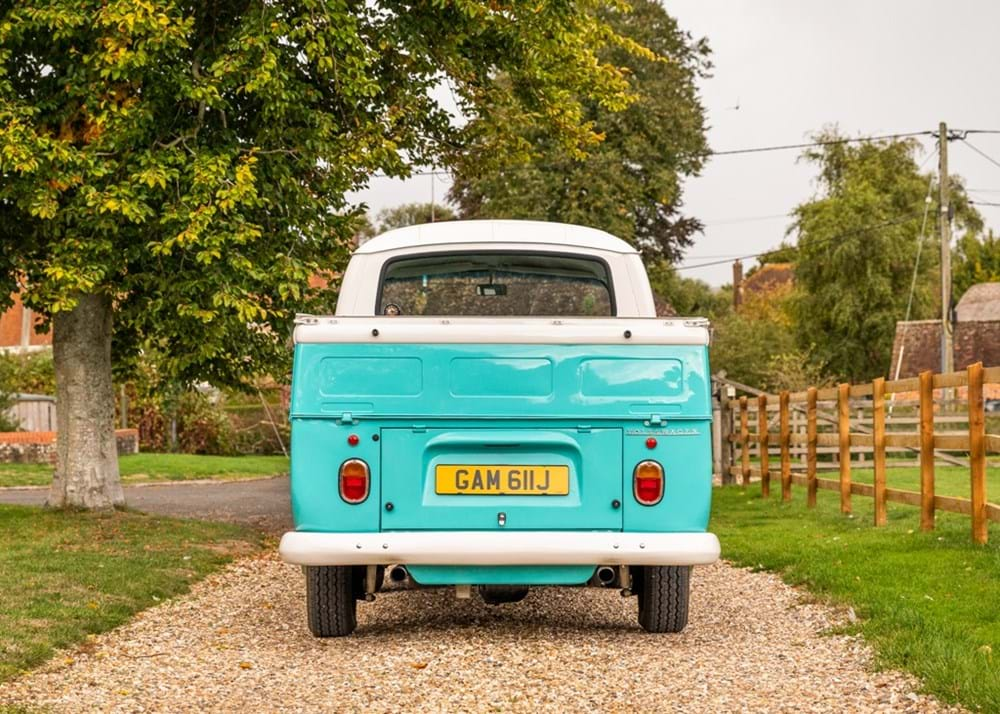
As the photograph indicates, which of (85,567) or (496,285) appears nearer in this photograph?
(496,285)

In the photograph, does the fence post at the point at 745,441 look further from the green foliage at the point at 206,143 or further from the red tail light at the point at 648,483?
the red tail light at the point at 648,483

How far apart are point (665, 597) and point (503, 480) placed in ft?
4.22

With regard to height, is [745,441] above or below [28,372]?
below

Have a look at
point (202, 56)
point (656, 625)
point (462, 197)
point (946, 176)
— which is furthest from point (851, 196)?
point (656, 625)

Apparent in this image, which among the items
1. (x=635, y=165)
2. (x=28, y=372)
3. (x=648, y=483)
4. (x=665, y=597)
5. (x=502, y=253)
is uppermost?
(x=635, y=165)

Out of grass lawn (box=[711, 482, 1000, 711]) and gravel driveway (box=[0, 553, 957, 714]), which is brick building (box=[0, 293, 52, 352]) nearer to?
grass lawn (box=[711, 482, 1000, 711])

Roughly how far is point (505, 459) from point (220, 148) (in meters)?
6.96

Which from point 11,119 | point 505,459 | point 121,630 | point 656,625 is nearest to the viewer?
point 505,459

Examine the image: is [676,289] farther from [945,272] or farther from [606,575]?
[606,575]

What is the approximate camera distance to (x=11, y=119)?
1201 centimetres

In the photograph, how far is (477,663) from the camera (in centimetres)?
684

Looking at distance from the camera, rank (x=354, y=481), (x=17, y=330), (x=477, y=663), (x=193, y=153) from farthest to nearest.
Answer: (x=17, y=330) → (x=193, y=153) → (x=354, y=481) → (x=477, y=663)

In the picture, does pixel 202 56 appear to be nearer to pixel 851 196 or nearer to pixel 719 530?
pixel 719 530

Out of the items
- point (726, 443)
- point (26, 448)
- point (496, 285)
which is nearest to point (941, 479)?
point (726, 443)
